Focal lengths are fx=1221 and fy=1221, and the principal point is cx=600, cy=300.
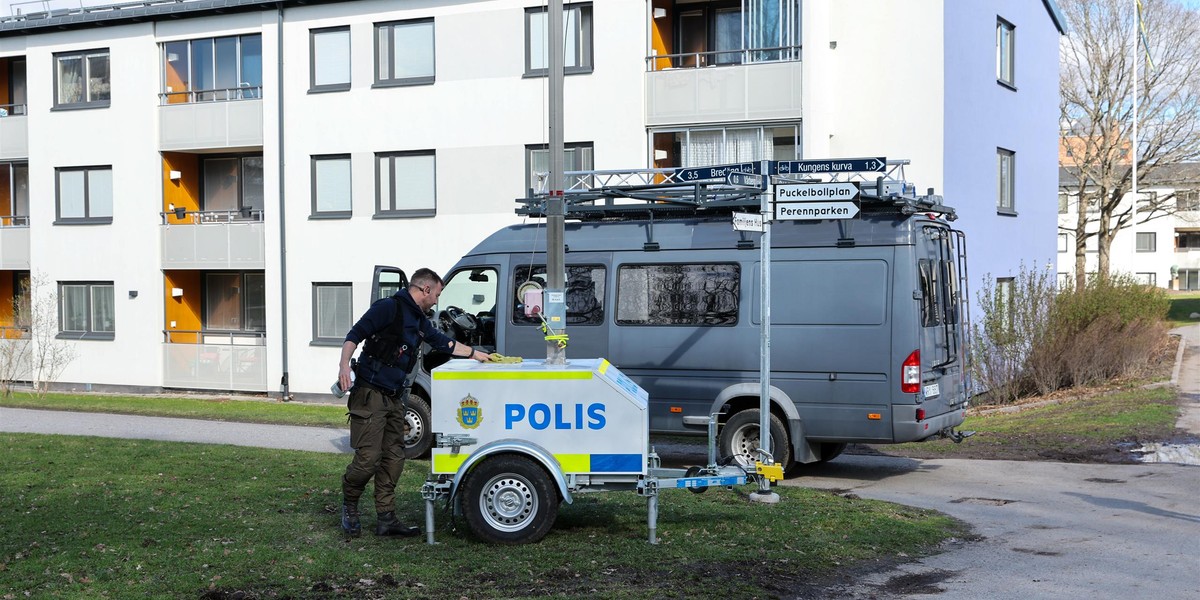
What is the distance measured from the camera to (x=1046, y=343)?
65.4ft

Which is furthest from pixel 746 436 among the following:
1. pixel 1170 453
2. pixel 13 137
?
pixel 13 137

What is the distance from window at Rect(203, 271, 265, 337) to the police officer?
67.4 ft

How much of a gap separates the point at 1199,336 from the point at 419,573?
1269 inches

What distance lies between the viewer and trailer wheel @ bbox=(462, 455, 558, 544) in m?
7.98

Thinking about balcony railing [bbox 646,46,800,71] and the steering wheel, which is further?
balcony railing [bbox 646,46,800,71]

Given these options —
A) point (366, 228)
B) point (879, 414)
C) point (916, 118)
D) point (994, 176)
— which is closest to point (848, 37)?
point (916, 118)

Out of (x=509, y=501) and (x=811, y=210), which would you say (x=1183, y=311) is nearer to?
(x=811, y=210)

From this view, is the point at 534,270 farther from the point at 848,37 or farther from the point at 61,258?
the point at 61,258

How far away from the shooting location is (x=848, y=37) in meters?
21.9

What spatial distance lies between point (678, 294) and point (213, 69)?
17419mm

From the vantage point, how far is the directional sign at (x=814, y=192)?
10008 millimetres

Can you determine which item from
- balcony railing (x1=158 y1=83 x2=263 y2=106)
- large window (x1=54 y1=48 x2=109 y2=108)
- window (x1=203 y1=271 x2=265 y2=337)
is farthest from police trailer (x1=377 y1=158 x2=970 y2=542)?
large window (x1=54 y1=48 x2=109 y2=108)

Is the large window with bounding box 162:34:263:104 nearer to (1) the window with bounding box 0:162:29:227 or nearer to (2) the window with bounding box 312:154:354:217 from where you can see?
(2) the window with bounding box 312:154:354:217

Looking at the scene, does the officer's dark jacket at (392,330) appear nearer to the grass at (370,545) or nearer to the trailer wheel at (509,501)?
the trailer wheel at (509,501)
